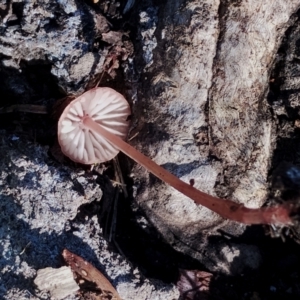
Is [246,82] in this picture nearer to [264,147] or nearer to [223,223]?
[264,147]

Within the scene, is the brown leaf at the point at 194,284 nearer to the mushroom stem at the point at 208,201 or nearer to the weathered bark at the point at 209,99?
the weathered bark at the point at 209,99

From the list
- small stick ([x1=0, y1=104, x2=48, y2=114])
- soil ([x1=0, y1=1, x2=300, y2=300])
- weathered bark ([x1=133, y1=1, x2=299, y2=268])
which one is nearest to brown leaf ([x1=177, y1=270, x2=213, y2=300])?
soil ([x1=0, y1=1, x2=300, y2=300])

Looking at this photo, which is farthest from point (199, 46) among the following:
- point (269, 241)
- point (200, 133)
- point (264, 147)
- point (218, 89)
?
point (269, 241)

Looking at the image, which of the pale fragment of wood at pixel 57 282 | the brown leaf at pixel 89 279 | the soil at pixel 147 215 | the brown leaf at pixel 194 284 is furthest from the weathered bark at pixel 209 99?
the pale fragment of wood at pixel 57 282

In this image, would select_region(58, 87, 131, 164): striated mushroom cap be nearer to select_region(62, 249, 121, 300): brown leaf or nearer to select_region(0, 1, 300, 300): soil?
select_region(0, 1, 300, 300): soil

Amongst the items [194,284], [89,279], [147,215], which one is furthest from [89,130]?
[194,284]
